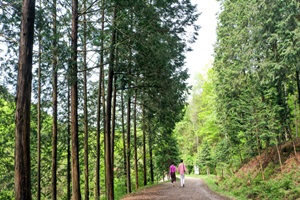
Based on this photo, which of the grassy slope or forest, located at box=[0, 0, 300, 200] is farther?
the grassy slope

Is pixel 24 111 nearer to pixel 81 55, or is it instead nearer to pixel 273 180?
pixel 81 55

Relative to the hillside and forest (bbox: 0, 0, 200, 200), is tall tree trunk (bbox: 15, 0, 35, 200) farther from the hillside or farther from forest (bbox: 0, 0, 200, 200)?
the hillside

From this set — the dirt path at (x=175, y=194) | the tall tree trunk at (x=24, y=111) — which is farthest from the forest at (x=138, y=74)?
the dirt path at (x=175, y=194)

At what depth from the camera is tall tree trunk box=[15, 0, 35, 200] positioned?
5.48 meters

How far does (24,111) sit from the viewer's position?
18.9 ft

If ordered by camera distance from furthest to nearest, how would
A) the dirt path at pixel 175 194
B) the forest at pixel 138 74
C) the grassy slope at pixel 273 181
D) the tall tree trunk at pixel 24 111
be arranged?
the dirt path at pixel 175 194 → the grassy slope at pixel 273 181 → the forest at pixel 138 74 → the tall tree trunk at pixel 24 111

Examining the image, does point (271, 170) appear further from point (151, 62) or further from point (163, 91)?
point (151, 62)

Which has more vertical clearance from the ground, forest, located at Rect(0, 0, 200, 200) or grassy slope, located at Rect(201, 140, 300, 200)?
forest, located at Rect(0, 0, 200, 200)

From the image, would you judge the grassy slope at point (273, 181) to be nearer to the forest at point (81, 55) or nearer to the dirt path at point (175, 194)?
the dirt path at point (175, 194)

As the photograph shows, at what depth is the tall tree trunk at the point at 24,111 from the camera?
18.0 feet

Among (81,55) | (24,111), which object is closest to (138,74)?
(81,55)

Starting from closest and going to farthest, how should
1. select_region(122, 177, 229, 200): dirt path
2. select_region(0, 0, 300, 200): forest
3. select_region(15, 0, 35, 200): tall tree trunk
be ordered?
select_region(15, 0, 35, 200): tall tree trunk, select_region(0, 0, 300, 200): forest, select_region(122, 177, 229, 200): dirt path

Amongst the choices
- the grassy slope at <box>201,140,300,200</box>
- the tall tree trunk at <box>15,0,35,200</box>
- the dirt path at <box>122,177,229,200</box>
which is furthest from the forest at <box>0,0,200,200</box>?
the grassy slope at <box>201,140,300,200</box>

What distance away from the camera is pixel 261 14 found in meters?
14.8
